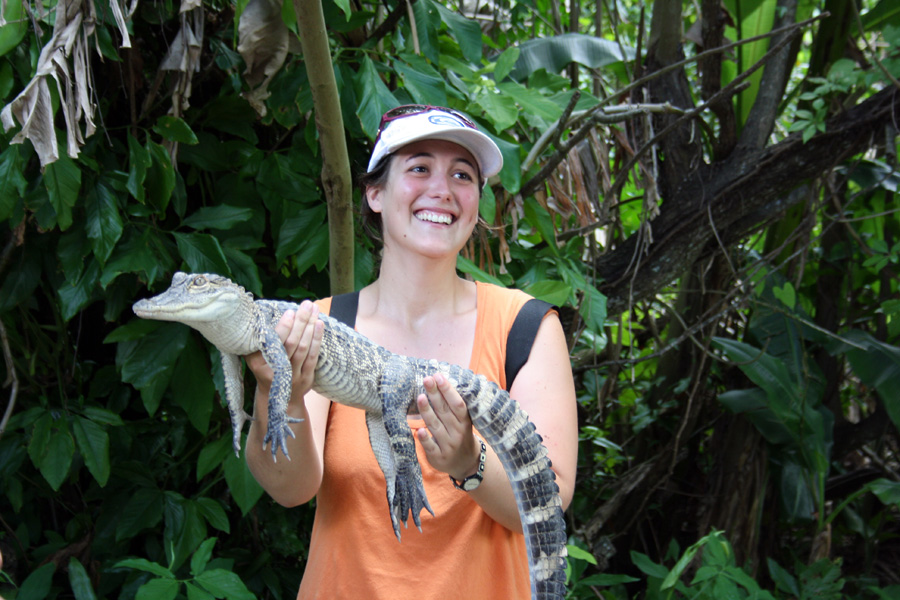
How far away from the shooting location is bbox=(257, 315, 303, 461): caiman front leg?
59.0 inches

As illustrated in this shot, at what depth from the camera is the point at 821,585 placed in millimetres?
3107

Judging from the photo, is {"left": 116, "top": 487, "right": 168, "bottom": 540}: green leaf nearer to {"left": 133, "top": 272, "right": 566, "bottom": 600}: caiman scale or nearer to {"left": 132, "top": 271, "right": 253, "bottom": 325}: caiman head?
{"left": 133, "top": 272, "right": 566, "bottom": 600}: caiman scale

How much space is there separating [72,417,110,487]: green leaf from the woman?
39.6 inches

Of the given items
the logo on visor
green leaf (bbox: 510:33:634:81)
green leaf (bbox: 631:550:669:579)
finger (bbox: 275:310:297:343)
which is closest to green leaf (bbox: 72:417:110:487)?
finger (bbox: 275:310:297:343)

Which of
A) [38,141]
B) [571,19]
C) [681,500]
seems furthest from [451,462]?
[571,19]

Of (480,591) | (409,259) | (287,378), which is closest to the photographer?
(287,378)

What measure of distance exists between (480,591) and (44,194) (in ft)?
5.95

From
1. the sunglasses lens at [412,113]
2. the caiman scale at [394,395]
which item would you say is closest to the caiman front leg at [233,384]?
the caiman scale at [394,395]

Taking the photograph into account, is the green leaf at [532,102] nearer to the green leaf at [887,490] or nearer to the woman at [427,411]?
the woman at [427,411]

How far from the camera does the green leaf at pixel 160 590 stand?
2121mm

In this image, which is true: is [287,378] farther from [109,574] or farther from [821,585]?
[821,585]

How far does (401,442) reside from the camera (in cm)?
162

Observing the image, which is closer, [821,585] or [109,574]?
[109,574]

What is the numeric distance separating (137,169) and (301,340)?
1116mm
